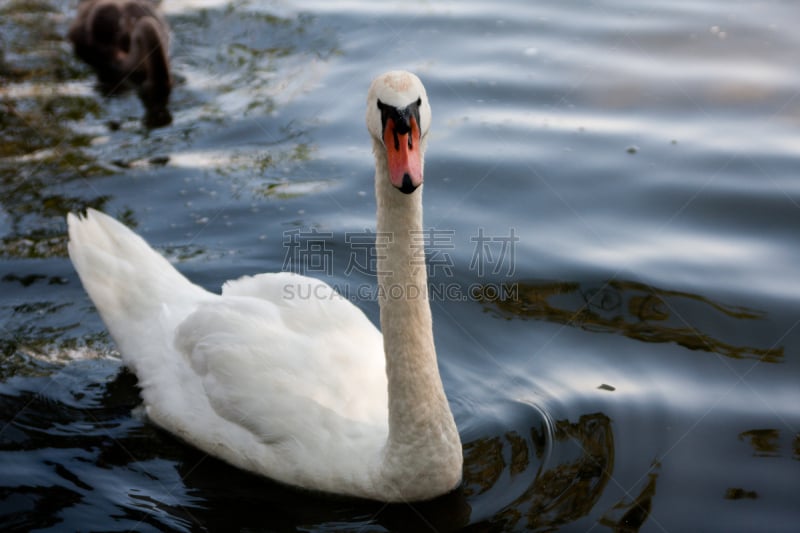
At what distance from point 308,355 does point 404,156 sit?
1717 mm

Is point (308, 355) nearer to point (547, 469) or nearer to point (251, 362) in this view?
point (251, 362)

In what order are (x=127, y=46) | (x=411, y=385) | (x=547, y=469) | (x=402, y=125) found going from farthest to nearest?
1. (x=127, y=46)
2. (x=547, y=469)
3. (x=411, y=385)
4. (x=402, y=125)

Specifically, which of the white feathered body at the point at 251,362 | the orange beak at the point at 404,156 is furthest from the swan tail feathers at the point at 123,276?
the orange beak at the point at 404,156

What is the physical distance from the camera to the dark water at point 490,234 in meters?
5.63

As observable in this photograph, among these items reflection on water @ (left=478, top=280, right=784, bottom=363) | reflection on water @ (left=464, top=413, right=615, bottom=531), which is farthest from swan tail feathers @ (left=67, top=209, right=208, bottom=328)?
reflection on water @ (left=478, top=280, right=784, bottom=363)

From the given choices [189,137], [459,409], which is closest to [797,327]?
[459,409]

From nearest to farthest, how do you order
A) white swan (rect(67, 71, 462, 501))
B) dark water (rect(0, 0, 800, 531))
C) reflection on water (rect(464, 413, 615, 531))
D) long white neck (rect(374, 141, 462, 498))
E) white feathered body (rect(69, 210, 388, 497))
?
white swan (rect(67, 71, 462, 501))
long white neck (rect(374, 141, 462, 498))
reflection on water (rect(464, 413, 615, 531))
white feathered body (rect(69, 210, 388, 497))
dark water (rect(0, 0, 800, 531))

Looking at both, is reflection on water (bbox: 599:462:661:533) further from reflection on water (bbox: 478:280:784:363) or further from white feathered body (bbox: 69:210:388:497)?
reflection on water (bbox: 478:280:784:363)

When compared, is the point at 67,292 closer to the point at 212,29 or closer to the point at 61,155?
the point at 61,155

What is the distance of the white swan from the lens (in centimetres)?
504

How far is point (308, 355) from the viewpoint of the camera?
5785mm

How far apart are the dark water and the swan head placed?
1.97m

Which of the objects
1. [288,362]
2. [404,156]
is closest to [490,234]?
[288,362]

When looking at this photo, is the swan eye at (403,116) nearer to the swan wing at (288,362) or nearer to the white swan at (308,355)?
the white swan at (308,355)
